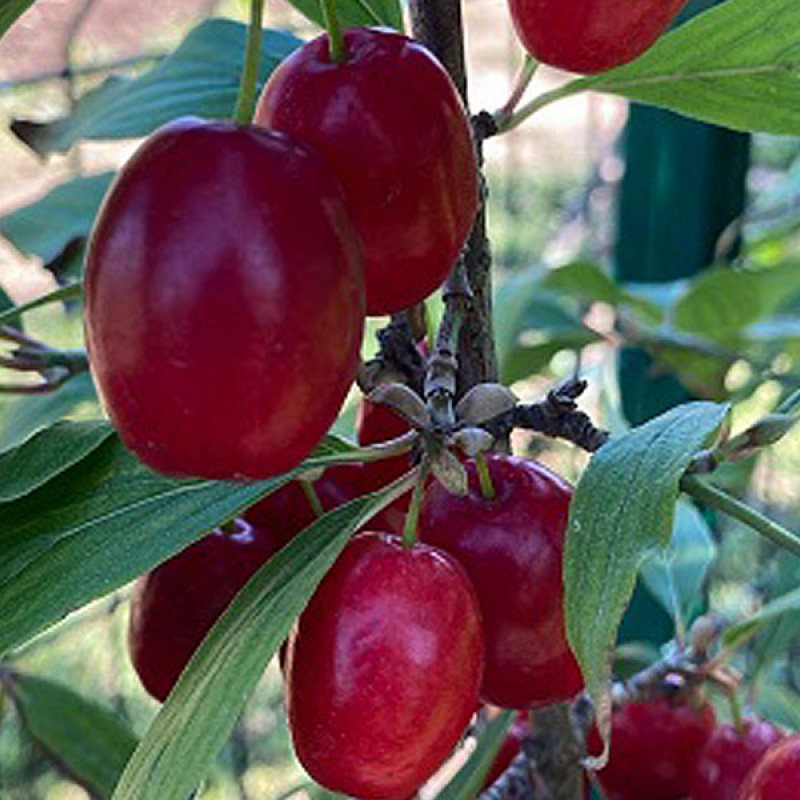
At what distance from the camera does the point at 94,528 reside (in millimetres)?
456

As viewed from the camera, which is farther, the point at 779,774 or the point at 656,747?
Result: the point at 656,747

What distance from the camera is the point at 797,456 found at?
6.23 feet

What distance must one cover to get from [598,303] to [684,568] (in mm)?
296

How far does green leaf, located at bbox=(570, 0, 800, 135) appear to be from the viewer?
505 millimetres

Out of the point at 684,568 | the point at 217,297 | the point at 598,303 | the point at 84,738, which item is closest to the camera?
the point at 217,297

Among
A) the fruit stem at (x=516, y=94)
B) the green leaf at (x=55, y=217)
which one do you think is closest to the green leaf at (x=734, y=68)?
the fruit stem at (x=516, y=94)

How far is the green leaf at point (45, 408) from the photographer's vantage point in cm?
79

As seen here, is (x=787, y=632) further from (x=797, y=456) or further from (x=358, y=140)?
(x=797, y=456)

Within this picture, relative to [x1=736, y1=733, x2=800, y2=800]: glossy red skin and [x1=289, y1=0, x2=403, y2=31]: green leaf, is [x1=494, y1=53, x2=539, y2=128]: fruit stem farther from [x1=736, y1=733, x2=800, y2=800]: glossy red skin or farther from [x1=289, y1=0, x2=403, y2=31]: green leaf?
[x1=736, y1=733, x2=800, y2=800]: glossy red skin

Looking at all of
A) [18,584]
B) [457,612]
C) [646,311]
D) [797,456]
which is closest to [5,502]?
[18,584]

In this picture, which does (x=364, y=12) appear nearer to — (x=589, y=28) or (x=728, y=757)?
(x=589, y=28)

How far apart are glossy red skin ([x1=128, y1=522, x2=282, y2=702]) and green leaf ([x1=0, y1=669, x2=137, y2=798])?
25 centimetres

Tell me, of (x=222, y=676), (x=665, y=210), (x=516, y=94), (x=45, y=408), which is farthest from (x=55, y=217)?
(x=665, y=210)

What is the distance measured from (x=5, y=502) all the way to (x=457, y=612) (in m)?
0.13
